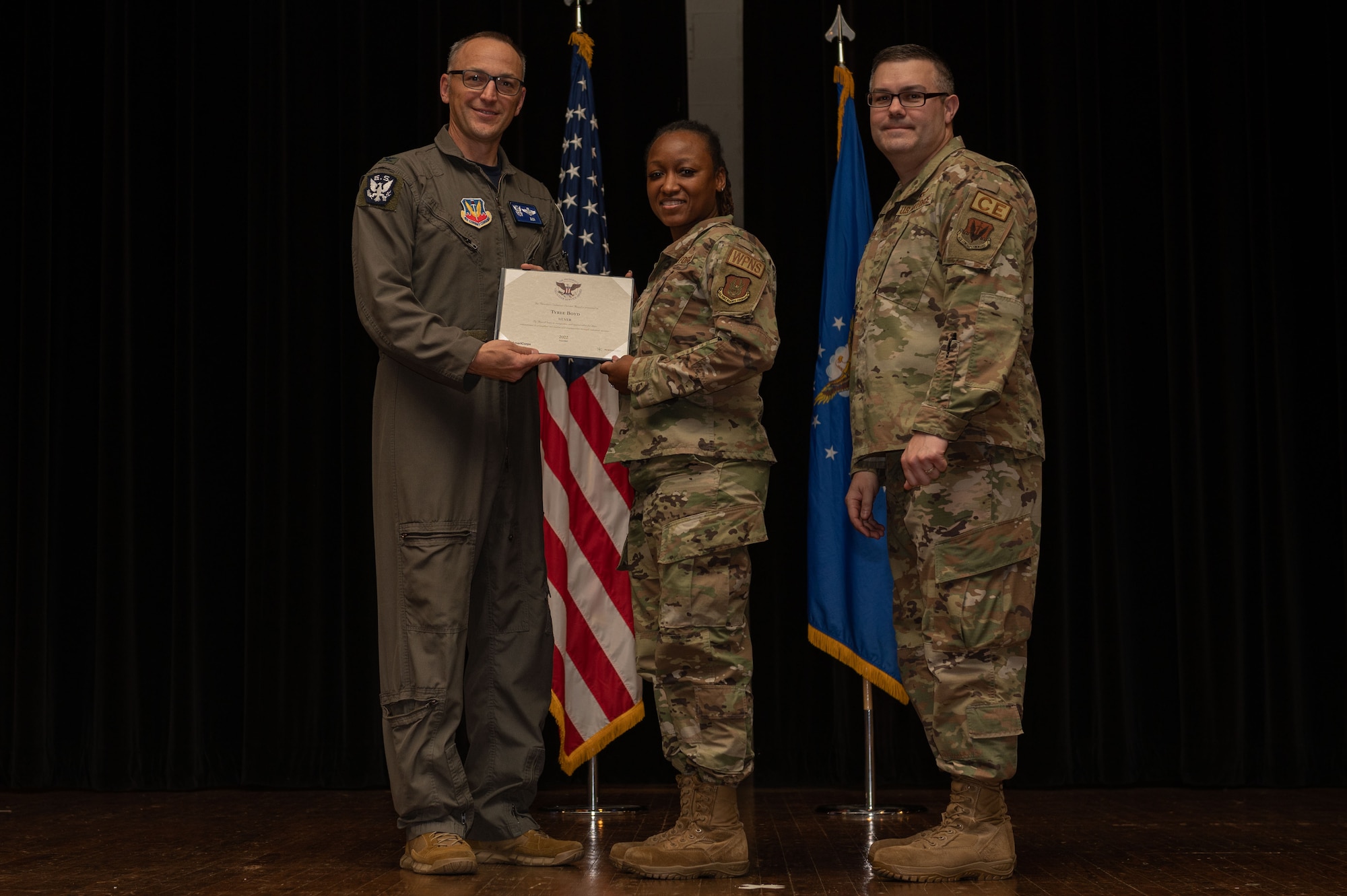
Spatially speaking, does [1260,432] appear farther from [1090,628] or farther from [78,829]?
[78,829]

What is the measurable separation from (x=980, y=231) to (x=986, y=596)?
29.7 inches

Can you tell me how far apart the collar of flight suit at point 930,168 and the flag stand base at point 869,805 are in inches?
64.4

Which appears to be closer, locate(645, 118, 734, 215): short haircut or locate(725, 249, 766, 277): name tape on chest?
locate(725, 249, 766, 277): name tape on chest

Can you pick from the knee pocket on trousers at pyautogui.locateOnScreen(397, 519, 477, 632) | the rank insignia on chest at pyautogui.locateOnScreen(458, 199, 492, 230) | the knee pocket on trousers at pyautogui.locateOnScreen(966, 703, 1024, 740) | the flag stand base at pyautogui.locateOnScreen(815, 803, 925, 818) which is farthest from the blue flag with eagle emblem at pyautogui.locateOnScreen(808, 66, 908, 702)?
the knee pocket on trousers at pyautogui.locateOnScreen(397, 519, 477, 632)

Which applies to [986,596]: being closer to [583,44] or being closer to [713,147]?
[713,147]

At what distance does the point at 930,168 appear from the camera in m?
2.57

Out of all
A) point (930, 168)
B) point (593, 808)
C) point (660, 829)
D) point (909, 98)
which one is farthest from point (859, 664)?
point (909, 98)

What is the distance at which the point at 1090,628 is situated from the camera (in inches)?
161

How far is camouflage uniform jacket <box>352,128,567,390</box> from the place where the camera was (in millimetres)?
2557

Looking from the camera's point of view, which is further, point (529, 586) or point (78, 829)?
point (78, 829)

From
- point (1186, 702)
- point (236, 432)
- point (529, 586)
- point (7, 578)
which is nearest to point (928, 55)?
point (529, 586)

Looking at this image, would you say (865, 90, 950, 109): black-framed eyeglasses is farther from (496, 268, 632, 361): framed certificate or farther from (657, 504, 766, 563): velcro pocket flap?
(657, 504, 766, 563): velcro pocket flap

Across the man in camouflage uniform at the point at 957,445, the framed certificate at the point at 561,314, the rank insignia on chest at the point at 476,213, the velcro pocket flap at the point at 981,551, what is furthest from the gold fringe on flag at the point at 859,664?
the rank insignia on chest at the point at 476,213

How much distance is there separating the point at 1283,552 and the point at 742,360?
2.55 meters
